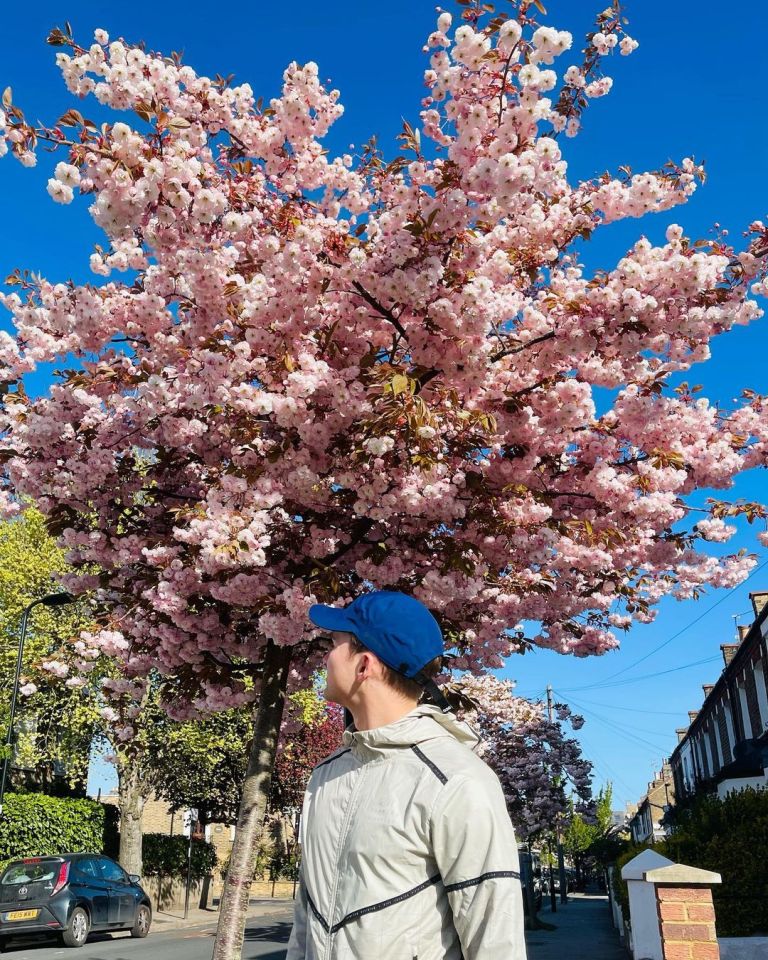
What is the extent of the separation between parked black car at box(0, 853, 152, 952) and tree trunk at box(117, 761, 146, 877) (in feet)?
19.7

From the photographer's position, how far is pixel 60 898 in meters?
16.2

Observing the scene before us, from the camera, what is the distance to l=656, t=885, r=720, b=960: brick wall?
6.55 meters

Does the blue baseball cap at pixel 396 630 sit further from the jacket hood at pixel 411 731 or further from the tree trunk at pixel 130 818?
the tree trunk at pixel 130 818

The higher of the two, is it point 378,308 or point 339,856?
point 378,308

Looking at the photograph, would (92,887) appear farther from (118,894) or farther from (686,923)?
(686,923)

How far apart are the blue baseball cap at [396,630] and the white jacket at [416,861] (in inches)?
6.6

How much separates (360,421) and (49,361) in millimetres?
3585

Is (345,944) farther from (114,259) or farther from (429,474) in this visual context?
(114,259)

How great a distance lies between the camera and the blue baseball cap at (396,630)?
233cm

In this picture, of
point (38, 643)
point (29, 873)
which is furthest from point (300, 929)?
point (38, 643)

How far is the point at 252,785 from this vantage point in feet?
25.9

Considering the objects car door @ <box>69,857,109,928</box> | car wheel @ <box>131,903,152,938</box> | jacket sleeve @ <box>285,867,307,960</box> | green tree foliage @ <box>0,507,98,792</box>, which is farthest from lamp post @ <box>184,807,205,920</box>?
jacket sleeve @ <box>285,867,307,960</box>

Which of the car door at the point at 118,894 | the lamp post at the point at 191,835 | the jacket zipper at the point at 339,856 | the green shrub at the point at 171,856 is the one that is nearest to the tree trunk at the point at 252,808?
the jacket zipper at the point at 339,856

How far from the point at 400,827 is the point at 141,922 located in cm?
1997
